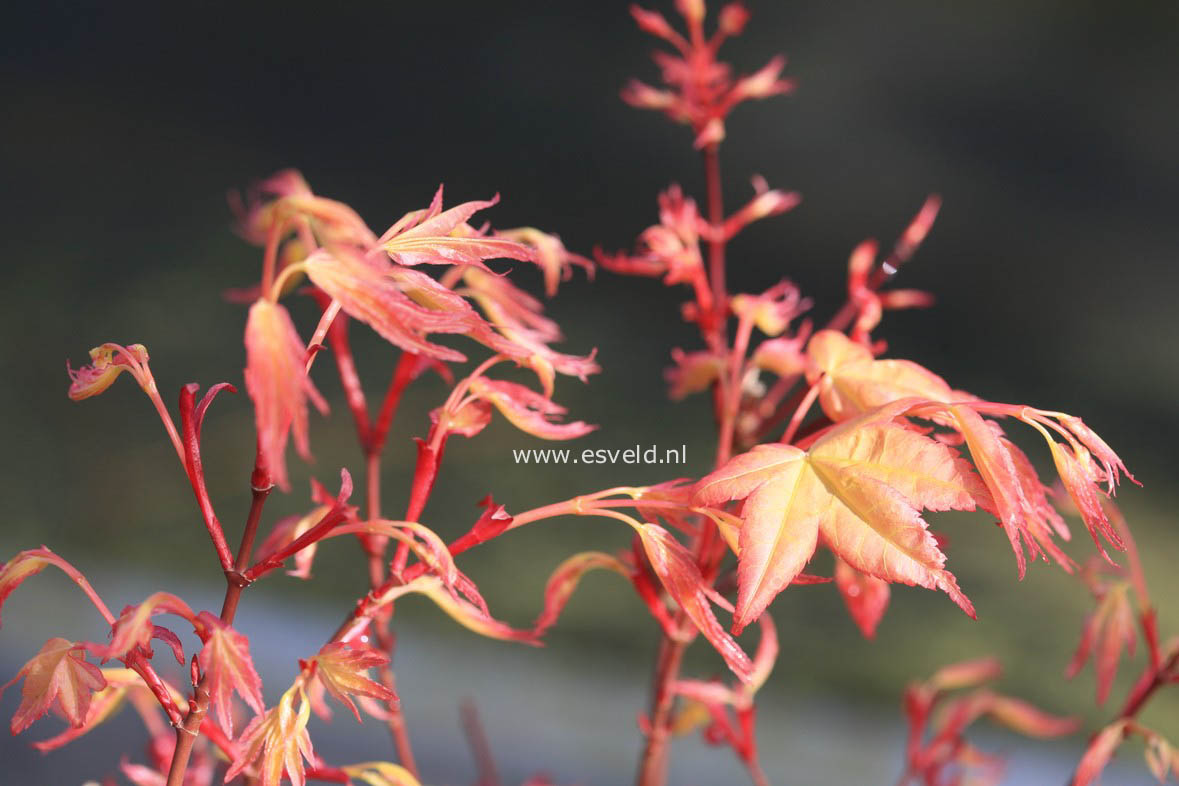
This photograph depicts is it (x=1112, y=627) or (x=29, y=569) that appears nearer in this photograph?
(x=29, y=569)

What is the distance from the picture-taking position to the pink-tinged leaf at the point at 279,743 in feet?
0.84

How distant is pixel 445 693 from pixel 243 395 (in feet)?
1.60

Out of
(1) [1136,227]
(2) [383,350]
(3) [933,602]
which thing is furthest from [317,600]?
(1) [1136,227]

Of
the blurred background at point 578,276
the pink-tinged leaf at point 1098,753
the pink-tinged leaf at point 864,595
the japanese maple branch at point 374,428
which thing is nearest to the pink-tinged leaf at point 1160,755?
the pink-tinged leaf at point 1098,753

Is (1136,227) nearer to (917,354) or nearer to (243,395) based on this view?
(917,354)

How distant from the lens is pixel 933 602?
4.25 ft

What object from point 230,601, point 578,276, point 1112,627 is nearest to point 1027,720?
point 1112,627

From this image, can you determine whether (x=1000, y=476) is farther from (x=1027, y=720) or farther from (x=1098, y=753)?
(x=1027, y=720)

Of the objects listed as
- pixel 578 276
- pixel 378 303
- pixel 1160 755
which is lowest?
pixel 1160 755

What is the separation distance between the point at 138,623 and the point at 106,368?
0.29 feet

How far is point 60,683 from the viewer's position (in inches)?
10.3

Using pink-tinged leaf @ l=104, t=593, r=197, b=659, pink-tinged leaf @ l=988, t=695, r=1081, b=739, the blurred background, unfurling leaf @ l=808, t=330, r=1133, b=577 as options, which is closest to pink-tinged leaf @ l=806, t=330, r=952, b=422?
unfurling leaf @ l=808, t=330, r=1133, b=577

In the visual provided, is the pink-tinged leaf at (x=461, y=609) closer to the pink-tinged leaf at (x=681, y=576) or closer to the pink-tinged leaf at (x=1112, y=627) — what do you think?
the pink-tinged leaf at (x=681, y=576)

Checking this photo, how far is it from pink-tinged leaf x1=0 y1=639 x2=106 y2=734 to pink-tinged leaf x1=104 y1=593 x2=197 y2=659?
0.03 metres
